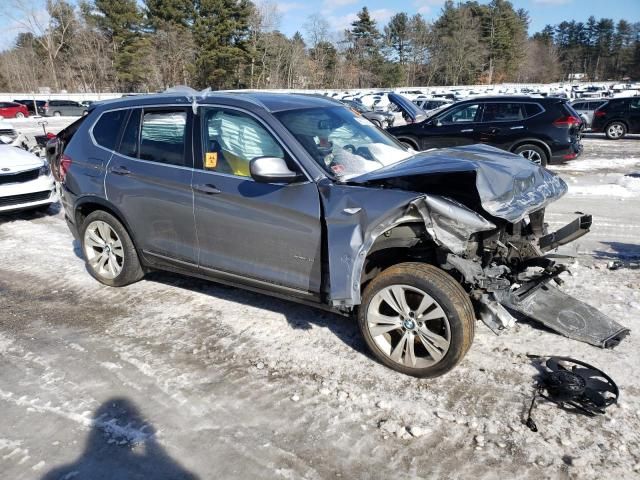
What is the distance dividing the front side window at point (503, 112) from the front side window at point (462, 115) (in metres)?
0.23

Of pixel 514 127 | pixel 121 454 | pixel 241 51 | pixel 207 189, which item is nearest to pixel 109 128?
pixel 207 189

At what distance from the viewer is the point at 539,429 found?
115 inches

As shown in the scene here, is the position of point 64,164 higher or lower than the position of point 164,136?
lower

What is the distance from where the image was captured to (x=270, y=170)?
138 inches

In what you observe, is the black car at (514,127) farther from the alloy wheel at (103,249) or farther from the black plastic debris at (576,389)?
the black plastic debris at (576,389)

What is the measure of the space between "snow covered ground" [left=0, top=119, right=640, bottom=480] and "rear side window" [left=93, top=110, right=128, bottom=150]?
4.88 feet

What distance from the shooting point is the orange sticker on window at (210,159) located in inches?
161

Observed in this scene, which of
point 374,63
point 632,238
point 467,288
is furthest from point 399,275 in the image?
point 374,63

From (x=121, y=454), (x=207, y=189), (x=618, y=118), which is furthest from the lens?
(x=618, y=118)

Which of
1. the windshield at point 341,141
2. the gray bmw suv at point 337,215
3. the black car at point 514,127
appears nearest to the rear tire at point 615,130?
the black car at point 514,127

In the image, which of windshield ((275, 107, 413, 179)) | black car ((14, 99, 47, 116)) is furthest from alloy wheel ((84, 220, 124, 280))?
black car ((14, 99, 47, 116))

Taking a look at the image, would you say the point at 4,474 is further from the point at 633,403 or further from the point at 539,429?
the point at 633,403

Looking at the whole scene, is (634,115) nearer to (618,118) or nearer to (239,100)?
(618,118)

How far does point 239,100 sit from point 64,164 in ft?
7.53
